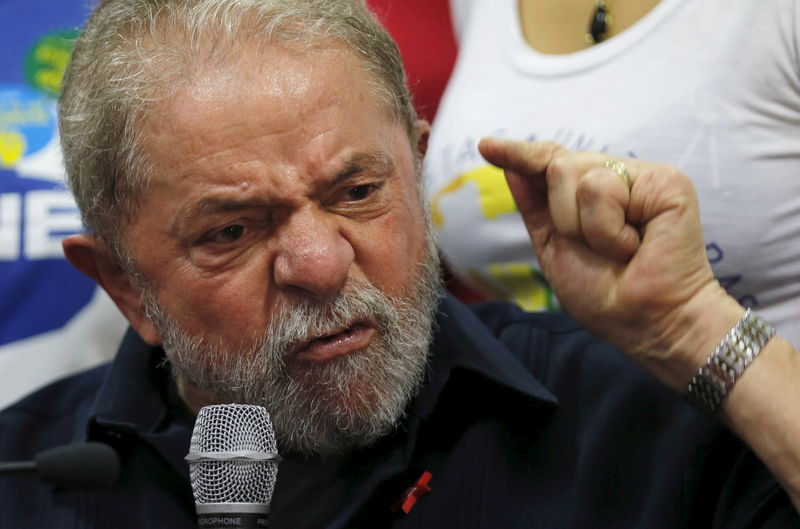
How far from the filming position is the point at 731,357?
1.74 meters

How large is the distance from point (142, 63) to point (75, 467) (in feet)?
2.94

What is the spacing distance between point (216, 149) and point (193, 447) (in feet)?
1.93

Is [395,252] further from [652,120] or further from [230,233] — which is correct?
[652,120]

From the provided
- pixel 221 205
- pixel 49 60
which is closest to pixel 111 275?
pixel 221 205

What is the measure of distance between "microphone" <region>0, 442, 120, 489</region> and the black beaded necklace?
4.94 feet

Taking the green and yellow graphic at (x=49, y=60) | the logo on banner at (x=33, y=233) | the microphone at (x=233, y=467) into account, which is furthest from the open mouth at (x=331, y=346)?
the green and yellow graphic at (x=49, y=60)

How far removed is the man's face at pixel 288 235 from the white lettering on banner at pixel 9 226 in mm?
829

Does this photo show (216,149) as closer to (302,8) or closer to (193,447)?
(302,8)

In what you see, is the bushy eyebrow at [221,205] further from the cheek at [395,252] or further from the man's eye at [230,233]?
the cheek at [395,252]

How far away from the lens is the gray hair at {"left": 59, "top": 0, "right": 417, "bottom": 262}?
1994 mm

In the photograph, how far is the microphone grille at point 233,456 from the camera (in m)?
1.46

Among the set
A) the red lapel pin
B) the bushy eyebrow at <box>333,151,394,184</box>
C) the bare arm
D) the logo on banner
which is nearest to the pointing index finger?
the bare arm

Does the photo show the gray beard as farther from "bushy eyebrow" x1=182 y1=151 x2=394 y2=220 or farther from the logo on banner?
the logo on banner

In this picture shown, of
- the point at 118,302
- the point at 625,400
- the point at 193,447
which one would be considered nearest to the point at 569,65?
the point at 625,400
